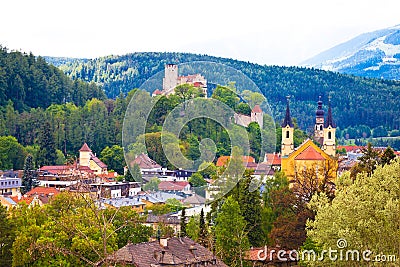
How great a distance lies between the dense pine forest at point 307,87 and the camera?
582 ft

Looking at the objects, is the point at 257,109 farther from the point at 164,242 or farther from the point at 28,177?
the point at 28,177

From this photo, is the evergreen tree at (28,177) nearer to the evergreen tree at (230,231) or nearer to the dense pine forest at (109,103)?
the dense pine forest at (109,103)

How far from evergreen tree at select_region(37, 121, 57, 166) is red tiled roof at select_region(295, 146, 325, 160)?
35307 millimetres

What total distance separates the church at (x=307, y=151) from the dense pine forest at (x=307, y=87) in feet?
262

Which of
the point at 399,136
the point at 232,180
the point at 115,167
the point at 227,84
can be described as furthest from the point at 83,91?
the point at 227,84

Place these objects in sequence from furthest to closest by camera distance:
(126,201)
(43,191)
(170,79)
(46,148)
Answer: (46,148) → (43,191) → (126,201) → (170,79)

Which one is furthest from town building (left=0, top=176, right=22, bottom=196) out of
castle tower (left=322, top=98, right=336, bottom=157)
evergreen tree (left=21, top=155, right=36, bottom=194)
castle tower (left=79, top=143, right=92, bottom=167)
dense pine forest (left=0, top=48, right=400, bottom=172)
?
castle tower (left=322, top=98, right=336, bottom=157)

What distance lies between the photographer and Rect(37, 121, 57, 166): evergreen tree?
92.1 meters

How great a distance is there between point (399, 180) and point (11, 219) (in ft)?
57.2

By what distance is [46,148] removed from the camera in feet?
307

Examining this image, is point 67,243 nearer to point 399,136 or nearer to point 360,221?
point 360,221

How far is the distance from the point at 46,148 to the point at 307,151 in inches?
1473

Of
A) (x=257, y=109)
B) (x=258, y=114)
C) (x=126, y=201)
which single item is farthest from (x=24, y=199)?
(x=257, y=109)

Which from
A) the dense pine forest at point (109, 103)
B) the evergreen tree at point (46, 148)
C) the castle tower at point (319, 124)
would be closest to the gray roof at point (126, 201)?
the dense pine forest at point (109, 103)
